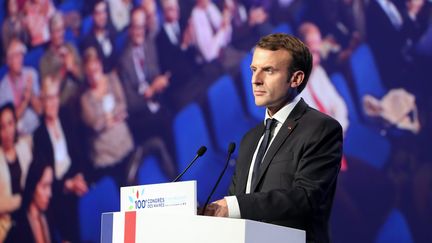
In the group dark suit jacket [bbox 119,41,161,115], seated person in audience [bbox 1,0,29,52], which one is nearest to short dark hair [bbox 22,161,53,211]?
dark suit jacket [bbox 119,41,161,115]

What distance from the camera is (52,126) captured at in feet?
20.4

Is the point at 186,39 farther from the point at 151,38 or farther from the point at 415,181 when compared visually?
the point at 415,181

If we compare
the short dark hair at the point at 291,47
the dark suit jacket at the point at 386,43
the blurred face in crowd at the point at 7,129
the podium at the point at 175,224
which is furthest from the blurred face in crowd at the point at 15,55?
the podium at the point at 175,224

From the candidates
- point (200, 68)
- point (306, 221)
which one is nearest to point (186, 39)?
point (200, 68)

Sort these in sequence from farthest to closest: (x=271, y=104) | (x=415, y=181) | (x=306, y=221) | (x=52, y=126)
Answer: (x=52, y=126), (x=415, y=181), (x=271, y=104), (x=306, y=221)

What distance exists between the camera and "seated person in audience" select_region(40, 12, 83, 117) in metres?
6.21

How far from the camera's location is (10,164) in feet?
20.4

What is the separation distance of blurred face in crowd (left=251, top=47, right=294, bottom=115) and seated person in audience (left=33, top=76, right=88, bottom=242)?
314 cm

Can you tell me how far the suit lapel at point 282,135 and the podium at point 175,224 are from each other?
17.5 inches

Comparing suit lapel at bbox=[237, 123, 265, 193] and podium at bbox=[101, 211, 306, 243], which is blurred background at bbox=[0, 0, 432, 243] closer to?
suit lapel at bbox=[237, 123, 265, 193]

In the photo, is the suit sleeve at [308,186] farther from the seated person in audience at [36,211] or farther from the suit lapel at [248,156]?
the seated person in audience at [36,211]

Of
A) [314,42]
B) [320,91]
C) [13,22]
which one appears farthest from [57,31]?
[320,91]

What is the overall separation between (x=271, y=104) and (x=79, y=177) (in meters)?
3.16

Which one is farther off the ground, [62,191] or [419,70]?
[419,70]
